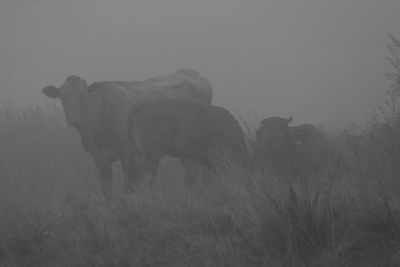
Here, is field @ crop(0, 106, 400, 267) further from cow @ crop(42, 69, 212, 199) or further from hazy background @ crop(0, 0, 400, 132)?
hazy background @ crop(0, 0, 400, 132)

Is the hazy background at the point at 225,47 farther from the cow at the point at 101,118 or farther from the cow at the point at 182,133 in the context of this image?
the cow at the point at 182,133

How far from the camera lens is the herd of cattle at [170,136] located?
6.56 m

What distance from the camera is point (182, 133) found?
6648 mm

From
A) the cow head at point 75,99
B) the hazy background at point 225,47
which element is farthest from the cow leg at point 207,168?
the hazy background at point 225,47

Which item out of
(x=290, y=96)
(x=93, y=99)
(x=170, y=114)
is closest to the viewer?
(x=170, y=114)

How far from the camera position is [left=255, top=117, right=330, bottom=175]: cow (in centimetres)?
642

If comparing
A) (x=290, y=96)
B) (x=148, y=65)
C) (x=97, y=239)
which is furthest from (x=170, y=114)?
(x=148, y=65)

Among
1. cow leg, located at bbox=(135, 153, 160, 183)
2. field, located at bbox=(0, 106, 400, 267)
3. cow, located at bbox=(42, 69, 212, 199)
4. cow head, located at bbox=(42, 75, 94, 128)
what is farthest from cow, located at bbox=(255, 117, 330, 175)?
cow head, located at bbox=(42, 75, 94, 128)

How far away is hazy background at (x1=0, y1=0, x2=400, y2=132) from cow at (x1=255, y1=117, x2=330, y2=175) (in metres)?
9.82

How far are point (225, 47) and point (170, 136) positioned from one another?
55.2ft

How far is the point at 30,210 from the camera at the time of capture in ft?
14.7

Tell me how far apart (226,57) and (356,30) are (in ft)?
21.7

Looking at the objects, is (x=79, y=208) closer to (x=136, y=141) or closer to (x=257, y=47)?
(x=136, y=141)

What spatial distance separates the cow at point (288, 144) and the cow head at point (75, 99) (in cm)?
278
